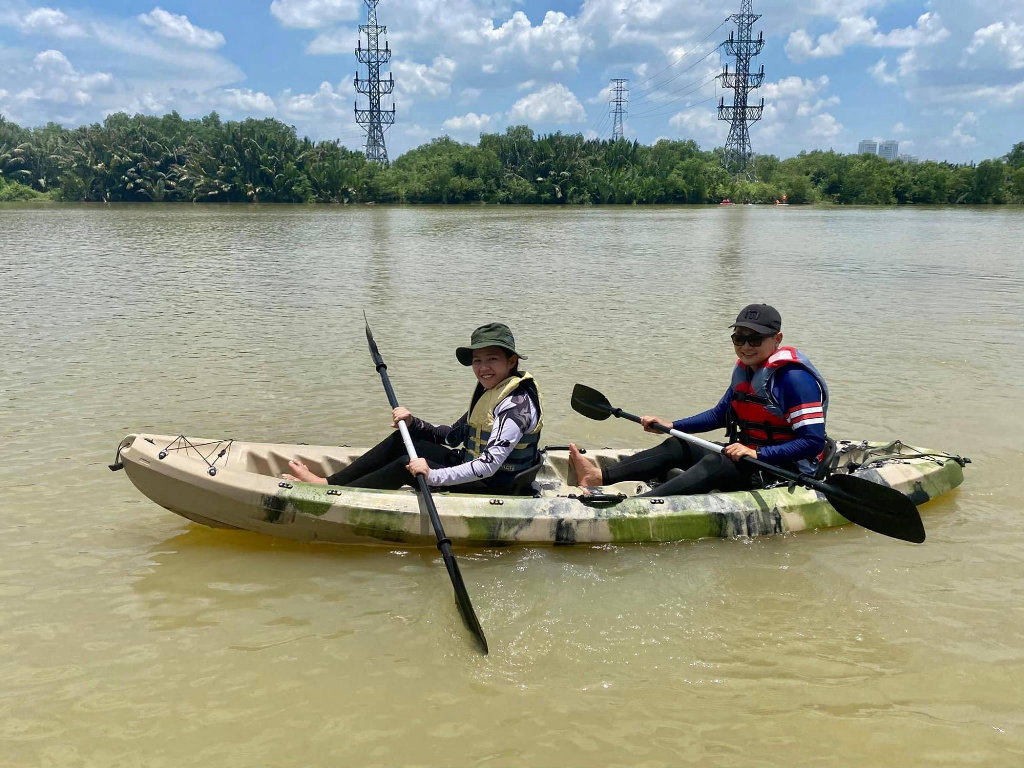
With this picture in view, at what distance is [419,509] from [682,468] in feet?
6.21

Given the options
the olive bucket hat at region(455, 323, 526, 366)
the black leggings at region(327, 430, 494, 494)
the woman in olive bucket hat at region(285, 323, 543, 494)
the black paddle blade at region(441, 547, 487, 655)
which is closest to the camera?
the black paddle blade at region(441, 547, 487, 655)

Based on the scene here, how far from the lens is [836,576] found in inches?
180

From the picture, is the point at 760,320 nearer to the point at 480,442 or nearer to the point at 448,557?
the point at 480,442

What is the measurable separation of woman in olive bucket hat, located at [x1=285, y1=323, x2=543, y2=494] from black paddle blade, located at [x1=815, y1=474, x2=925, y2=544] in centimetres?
180

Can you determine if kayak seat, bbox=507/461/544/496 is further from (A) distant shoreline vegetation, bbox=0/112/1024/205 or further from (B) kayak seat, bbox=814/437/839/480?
(A) distant shoreline vegetation, bbox=0/112/1024/205

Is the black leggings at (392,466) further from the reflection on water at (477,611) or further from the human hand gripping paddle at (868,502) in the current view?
the human hand gripping paddle at (868,502)

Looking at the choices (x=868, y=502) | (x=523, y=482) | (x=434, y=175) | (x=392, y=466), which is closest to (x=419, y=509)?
(x=392, y=466)

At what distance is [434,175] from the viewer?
2859 inches

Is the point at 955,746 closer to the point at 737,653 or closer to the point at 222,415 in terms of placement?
the point at 737,653

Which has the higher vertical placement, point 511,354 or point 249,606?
point 511,354

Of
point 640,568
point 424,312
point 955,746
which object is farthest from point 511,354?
point 424,312

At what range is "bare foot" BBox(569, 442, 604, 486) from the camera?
17.6ft

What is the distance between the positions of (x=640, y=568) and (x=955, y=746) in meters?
1.82

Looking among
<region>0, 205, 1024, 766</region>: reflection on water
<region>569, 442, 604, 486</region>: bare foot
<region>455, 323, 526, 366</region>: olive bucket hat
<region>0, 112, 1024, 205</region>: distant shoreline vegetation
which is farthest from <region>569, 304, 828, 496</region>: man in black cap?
<region>0, 112, 1024, 205</region>: distant shoreline vegetation
